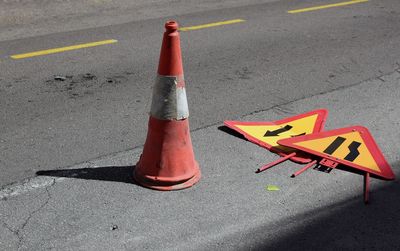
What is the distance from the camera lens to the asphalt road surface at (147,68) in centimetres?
544

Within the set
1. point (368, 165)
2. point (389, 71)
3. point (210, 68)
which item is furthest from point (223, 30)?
point (368, 165)

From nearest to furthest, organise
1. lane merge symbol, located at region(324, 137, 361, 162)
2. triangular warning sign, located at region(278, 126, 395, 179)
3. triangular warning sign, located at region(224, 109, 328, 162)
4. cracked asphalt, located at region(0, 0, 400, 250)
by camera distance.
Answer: cracked asphalt, located at region(0, 0, 400, 250) < triangular warning sign, located at region(278, 126, 395, 179) < lane merge symbol, located at region(324, 137, 361, 162) < triangular warning sign, located at region(224, 109, 328, 162)

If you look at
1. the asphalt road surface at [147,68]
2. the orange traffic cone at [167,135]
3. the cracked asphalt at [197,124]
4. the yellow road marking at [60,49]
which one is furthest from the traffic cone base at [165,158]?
the yellow road marking at [60,49]

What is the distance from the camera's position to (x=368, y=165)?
15.8ft

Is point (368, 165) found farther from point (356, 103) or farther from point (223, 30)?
point (223, 30)

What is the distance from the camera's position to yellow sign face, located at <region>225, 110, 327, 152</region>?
17.4ft

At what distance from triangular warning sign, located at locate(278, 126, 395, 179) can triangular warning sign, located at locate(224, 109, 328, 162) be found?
17 cm

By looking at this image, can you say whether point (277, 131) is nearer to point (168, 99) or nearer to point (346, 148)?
point (346, 148)

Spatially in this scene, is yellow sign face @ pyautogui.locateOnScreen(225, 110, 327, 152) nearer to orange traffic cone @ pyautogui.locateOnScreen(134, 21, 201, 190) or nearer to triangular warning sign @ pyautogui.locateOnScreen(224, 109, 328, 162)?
triangular warning sign @ pyautogui.locateOnScreen(224, 109, 328, 162)

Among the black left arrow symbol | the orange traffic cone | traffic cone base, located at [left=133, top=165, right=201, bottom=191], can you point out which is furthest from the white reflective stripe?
the black left arrow symbol

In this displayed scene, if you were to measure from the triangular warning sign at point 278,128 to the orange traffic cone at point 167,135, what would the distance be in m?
0.99

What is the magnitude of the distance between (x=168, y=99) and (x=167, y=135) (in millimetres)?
267

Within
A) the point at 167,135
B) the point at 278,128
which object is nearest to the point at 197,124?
the point at 278,128

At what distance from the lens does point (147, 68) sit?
296 inches
